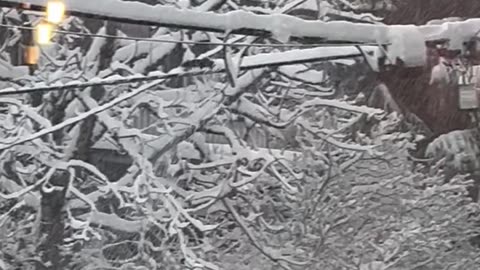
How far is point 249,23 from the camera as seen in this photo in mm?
4770

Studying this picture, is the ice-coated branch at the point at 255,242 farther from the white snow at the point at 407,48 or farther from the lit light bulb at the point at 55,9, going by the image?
the lit light bulb at the point at 55,9

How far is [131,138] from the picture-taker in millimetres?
11766

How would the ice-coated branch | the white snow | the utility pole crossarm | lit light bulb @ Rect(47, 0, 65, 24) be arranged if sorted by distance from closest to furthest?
lit light bulb @ Rect(47, 0, 65, 24), the utility pole crossarm, the white snow, the ice-coated branch

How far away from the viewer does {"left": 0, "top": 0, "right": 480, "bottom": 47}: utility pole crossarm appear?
4289mm

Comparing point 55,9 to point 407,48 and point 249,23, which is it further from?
point 407,48

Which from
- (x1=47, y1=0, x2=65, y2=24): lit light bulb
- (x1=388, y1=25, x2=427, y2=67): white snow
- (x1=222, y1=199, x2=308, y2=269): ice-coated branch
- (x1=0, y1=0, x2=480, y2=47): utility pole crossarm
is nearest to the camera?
(x1=47, y1=0, x2=65, y2=24): lit light bulb

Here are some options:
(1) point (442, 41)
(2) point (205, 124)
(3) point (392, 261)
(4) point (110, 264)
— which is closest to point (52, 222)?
(4) point (110, 264)

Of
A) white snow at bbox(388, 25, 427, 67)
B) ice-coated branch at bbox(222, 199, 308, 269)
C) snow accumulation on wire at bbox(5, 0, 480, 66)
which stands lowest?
ice-coated branch at bbox(222, 199, 308, 269)

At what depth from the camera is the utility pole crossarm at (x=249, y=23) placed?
429cm

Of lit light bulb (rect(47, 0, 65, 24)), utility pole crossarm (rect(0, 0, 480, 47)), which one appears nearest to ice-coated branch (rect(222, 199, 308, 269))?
utility pole crossarm (rect(0, 0, 480, 47))

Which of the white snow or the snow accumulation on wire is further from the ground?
the snow accumulation on wire

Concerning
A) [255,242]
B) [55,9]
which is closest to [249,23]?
[55,9]

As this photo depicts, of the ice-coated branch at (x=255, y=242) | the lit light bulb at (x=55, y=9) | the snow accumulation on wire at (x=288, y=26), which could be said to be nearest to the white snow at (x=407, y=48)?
the snow accumulation on wire at (x=288, y=26)

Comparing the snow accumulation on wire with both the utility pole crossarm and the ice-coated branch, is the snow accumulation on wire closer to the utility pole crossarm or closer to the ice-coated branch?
the utility pole crossarm
